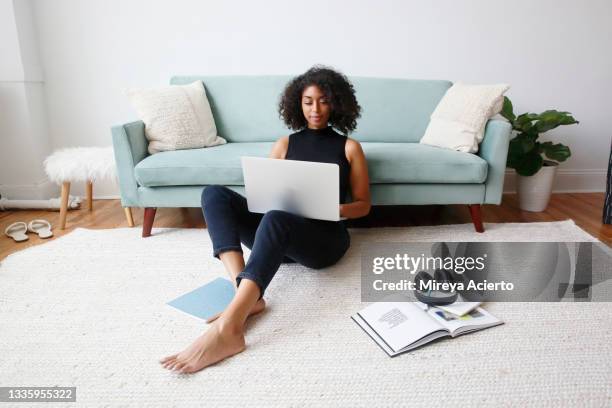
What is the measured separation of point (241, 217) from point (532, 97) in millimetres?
2382

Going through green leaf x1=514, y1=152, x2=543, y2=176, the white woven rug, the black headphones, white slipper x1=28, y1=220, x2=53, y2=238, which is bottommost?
the white woven rug

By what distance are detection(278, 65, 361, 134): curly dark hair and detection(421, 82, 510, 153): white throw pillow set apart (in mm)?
716

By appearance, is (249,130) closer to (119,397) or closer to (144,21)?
(144,21)

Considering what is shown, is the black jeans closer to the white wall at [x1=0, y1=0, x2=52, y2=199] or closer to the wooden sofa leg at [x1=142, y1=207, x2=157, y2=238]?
the wooden sofa leg at [x1=142, y1=207, x2=157, y2=238]

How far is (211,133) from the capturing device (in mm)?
2332

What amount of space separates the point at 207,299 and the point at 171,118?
3.69 feet

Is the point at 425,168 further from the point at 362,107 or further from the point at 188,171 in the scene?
the point at 188,171

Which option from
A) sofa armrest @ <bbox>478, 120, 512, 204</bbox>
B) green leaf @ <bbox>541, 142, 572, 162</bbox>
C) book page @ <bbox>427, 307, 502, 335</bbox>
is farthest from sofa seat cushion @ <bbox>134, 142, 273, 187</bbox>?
green leaf @ <bbox>541, 142, 572, 162</bbox>

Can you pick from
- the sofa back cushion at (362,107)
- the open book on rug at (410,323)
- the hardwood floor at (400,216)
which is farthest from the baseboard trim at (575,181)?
the open book on rug at (410,323)

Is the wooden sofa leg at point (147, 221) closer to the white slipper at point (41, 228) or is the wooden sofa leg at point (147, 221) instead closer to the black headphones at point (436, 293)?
the white slipper at point (41, 228)

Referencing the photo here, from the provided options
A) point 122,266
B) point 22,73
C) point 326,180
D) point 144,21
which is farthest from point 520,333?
point 22,73

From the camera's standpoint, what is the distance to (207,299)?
4.75 feet

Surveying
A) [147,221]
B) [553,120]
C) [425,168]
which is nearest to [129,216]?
[147,221]

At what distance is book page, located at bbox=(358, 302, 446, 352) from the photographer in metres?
1.20
